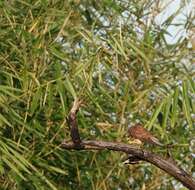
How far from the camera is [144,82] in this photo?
A: 3.94 metres

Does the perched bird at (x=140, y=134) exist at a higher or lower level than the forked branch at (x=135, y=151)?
lower

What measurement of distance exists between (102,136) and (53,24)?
0.80 metres

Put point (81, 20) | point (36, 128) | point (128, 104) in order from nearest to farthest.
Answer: point (36, 128) → point (128, 104) → point (81, 20)

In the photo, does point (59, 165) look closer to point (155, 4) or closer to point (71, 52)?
point (71, 52)

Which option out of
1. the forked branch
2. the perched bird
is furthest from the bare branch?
the perched bird

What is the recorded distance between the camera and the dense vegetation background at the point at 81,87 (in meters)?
3.46

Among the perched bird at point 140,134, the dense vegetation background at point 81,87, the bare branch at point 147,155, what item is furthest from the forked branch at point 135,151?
the dense vegetation background at point 81,87

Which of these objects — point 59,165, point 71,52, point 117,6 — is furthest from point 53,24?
point 59,165

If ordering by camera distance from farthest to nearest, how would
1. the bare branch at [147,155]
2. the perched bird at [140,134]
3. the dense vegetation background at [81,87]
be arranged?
the dense vegetation background at [81,87], the perched bird at [140,134], the bare branch at [147,155]

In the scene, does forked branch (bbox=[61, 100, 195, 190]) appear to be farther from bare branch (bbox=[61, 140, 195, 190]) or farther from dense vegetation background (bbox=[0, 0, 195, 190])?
dense vegetation background (bbox=[0, 0, 195, 190])

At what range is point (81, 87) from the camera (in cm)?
337

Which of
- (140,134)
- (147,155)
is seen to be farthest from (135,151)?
(140,134)

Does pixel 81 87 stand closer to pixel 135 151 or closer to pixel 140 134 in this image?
pixel 140 134

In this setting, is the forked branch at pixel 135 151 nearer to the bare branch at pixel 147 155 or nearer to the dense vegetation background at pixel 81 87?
the bare branch at pixel 147 155
